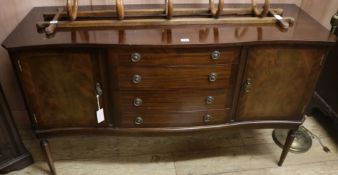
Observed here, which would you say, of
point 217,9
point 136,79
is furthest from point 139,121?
point 217,9

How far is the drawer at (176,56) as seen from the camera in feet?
3.60

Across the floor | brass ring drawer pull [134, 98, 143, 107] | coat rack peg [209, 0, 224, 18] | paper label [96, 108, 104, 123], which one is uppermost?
coat rack peg [209, 0, 224, 18]

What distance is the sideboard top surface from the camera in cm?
106

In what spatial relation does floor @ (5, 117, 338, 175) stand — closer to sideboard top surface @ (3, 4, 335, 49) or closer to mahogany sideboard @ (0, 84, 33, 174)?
mahogany sideboard @ (0, 84, 33, 174)

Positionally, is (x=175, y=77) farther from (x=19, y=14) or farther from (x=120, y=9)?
(x=19, y=14)

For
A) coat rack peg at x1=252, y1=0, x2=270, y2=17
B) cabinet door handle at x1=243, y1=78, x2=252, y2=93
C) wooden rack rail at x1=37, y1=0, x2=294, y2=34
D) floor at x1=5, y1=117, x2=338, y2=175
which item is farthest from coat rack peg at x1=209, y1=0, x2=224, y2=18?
floor at x1=5, y1=117, x2=338, y2=175

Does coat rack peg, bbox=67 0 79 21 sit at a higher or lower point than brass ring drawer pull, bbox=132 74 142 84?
higher

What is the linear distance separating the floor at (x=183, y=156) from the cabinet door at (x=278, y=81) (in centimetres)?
39

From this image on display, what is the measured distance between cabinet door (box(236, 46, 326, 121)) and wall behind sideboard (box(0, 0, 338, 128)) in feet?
1.59

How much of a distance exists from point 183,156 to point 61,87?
2.69 feet

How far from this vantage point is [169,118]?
131 centimetres

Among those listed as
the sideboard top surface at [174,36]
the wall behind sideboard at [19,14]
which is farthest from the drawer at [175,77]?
the wall behind sideboard at [19,14]

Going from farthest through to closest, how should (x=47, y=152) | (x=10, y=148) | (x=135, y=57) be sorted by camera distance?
(x=10, y=148)
(x=47, y=152)
(x=135, y=57)

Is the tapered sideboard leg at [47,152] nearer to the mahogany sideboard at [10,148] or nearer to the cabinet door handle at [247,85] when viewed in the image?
the mahogany sideboard at [10,148]
